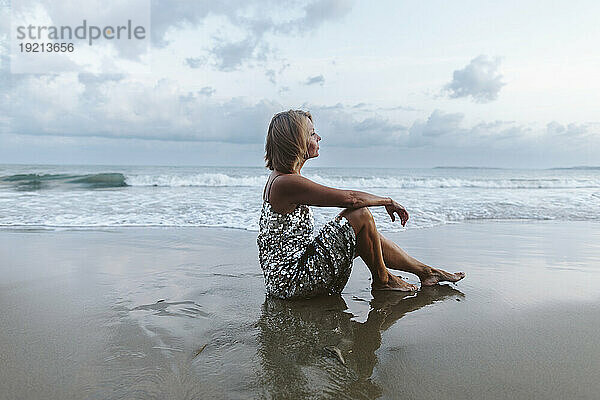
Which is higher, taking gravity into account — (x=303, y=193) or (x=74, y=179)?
(x=303, y=193)

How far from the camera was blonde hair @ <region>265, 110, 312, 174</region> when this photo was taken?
3271 mm

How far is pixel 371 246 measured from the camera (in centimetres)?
345

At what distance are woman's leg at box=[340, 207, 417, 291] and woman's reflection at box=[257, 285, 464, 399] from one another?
11 centimetres

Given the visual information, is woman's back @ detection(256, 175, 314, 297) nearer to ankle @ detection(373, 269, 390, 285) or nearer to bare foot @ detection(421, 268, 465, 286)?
ankle @ detection(373, 269, 390, 285)

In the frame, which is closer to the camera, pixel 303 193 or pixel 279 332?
pixel 279 332

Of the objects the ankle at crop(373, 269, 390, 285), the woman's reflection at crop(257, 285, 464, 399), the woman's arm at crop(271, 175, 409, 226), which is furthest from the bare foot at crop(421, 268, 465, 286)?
the woman's arm at crop(271, 175, 409, 226)

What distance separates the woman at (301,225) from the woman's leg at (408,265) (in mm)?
306

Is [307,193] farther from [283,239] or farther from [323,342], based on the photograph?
[323,342]

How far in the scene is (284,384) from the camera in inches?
81.6

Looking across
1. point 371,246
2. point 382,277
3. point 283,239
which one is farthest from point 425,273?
point 283,239

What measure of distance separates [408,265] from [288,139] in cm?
151

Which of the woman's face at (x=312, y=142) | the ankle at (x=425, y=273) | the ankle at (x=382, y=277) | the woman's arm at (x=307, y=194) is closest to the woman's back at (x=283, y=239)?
the woman's arm at (x=307, y=194)

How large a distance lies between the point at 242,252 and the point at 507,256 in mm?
2971

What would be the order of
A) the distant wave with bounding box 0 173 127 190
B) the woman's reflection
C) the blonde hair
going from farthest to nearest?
the distant wave with bounding box 0 173 127 190, the blonde hair, the woman's reflection
